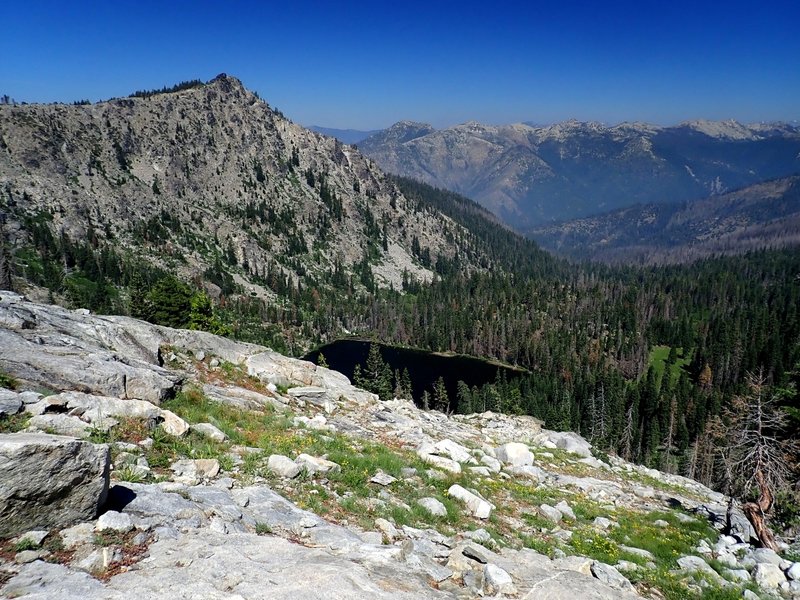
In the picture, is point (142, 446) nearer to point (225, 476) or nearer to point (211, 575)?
point (225, 476)

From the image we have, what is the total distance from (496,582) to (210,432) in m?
14.3

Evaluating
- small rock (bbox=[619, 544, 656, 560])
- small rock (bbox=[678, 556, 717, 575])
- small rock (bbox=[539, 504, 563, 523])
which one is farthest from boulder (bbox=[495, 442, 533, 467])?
small rock (bbox=[678, 556, 717, 575])

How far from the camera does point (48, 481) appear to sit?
10.5 m

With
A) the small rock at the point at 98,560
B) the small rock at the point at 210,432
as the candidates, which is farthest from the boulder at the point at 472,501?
the small rock at the point at 98,560

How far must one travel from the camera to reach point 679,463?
115 m

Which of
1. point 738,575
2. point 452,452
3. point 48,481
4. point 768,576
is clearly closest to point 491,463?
point 452,452

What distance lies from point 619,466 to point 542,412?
8944 centimetres

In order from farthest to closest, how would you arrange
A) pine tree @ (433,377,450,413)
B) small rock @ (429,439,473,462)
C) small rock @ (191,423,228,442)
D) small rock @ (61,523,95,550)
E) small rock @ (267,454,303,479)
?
pine tree @ (433,377,450,413) < small rock @ (429,439,473,462) < small rock @ (191,423,228,442) < small rock @ (267,454,303,479) < small rock @ (61,523,95,550)

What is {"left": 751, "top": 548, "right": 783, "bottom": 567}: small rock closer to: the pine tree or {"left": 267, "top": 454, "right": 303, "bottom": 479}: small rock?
{"left": 267, "top": 454, "right": 303, "bottom": 479}: small rock

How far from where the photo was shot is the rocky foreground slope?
10.3 metres

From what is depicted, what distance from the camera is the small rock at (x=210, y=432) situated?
20281mm

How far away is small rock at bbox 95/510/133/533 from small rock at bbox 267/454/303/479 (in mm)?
6872

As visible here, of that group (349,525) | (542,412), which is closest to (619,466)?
(349,525)

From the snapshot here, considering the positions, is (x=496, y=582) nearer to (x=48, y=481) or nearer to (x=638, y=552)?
(x=638, y=552)
